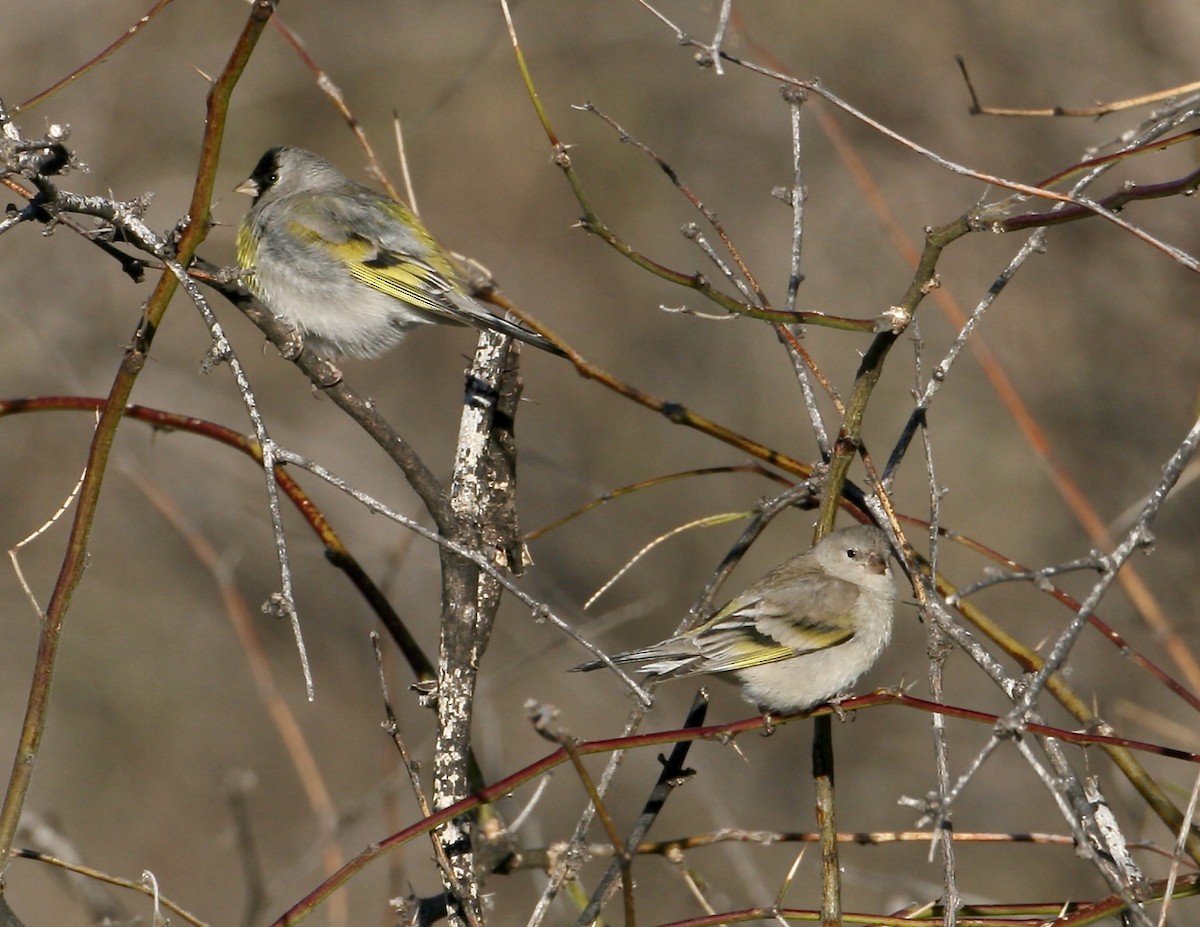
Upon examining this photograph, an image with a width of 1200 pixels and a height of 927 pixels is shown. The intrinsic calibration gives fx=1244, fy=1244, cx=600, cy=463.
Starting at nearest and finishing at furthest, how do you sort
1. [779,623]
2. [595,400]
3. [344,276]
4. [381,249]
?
1. [779,623]
2. [344,276]
3. [381,249]
4. [595,400]

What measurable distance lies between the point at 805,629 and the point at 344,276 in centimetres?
259

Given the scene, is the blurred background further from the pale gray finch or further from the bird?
the pale gray finch

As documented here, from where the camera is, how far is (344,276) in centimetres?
559

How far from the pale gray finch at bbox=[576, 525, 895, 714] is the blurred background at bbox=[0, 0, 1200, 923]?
371cm

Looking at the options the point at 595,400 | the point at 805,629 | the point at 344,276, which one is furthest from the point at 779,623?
the point at 595,400

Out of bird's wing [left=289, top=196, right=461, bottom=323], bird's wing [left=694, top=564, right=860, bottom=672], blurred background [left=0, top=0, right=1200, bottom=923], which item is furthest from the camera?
blurred background [left=0, top=0, right=1200, bottom=923]

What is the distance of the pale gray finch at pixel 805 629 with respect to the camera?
174 inches

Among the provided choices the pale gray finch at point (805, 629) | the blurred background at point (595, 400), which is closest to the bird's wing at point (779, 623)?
the pale gray finch at point (805, 629)

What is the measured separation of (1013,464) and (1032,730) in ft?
30.4

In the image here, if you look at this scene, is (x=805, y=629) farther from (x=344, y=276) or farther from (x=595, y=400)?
(x=595, y=400)

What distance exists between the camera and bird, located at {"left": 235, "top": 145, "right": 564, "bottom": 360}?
18.3 feet

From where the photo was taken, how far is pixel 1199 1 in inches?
329

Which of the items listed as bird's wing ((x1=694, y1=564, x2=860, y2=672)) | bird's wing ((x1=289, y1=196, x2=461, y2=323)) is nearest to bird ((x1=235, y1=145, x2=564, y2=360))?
bird's wing ((x1=289, y1=196, x2=461, y2=323))

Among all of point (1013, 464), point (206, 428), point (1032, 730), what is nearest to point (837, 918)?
point (1032, 730)
